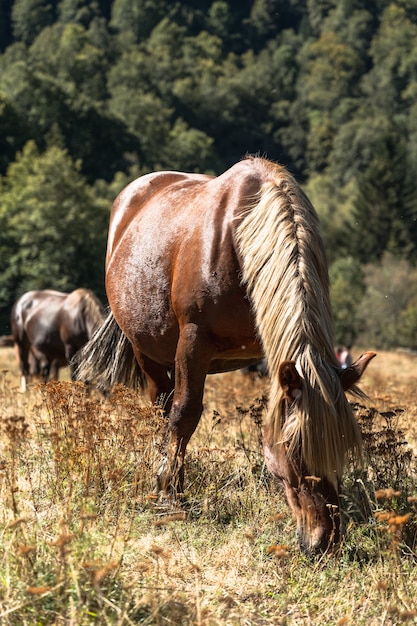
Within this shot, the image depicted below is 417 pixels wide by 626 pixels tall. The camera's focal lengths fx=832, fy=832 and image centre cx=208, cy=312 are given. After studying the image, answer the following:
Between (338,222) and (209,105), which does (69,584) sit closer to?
(338,222)

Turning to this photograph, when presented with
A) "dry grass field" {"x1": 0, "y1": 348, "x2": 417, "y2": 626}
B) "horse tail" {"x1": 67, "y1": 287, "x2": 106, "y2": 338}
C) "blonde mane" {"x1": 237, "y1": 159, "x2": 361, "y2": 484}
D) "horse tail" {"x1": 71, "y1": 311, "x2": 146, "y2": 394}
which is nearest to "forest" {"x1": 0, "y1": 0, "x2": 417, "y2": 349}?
"horse tail" {"x1": 67, "y1": 287, "x2": 106, "y2": 338}

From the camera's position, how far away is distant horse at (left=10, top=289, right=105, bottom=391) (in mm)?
13602

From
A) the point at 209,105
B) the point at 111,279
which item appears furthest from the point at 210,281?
the point at 209,105

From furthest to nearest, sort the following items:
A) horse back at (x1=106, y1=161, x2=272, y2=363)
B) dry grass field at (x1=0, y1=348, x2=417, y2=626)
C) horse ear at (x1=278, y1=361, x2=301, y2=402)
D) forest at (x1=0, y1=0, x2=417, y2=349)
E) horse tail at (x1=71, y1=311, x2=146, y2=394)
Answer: forest at (x1=0, y1=0, x2=417, y2=349)
horse tail at (x1=71, y1=311, x2=146, y2=394)
horse back at (x1=106, y1=161, x2=272, y2=363)
horse ear at (x1=278, y1=361, x2=301, y2=402)
dry grass field at (x1=0, y1=348, x2=417, y2=626)

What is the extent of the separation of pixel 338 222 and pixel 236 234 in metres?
71.0

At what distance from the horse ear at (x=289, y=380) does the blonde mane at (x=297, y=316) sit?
0.04m

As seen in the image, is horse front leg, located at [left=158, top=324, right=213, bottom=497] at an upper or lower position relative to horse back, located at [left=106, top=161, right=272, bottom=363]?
lower

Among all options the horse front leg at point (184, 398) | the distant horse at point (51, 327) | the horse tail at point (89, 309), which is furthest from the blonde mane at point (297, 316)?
the horse tail at point (89, 309)

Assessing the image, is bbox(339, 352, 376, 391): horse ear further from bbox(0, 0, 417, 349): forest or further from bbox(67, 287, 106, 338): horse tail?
bbox(0, 0, 417, 349): forest

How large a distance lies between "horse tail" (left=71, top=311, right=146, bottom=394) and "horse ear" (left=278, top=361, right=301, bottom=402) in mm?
2853

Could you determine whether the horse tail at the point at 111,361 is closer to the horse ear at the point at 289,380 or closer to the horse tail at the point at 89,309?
the horse ear at the point at 289,380

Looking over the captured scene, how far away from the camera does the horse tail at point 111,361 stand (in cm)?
670

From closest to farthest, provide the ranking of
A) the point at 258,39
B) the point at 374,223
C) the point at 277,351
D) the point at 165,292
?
the point at 277,351 < the point at 165,292 < the point at 374,223 < the point at 258,39

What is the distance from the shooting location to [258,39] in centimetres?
16262
